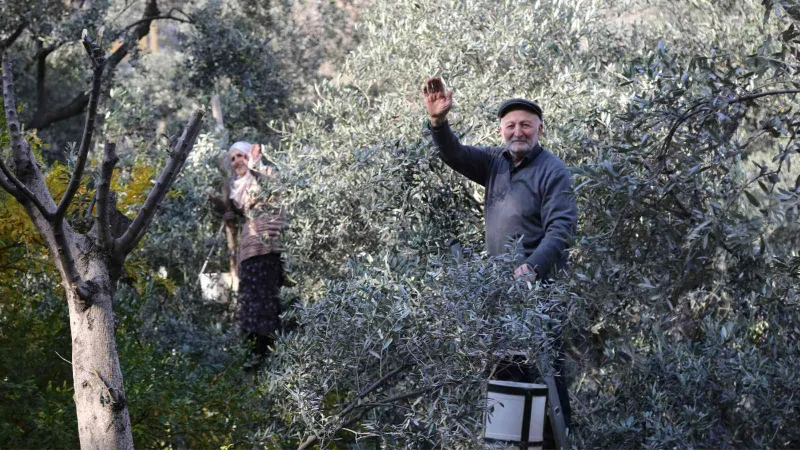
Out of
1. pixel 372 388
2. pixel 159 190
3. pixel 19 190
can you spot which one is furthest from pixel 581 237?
pixel 19 190

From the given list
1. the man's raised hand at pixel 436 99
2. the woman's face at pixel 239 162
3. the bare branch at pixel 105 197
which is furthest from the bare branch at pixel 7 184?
the woman's face at pixel 239 162

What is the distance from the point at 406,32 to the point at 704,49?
2262mm

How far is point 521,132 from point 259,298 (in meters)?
3.48

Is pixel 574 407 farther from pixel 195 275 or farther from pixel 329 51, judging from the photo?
pixel 329 51

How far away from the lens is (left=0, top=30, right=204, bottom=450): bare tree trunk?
3793mm

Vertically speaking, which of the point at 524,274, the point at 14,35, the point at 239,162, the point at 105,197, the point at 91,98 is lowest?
the point at 524,274

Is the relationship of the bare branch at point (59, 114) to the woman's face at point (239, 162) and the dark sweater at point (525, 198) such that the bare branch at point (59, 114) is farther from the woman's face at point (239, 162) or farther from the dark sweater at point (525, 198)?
the dark sweater at point (525, 198)

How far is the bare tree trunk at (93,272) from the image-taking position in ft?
12.4

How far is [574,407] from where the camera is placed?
5559 mm

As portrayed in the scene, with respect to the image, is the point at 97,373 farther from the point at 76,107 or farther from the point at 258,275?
the point at 76,107

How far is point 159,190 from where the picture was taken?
388 centimetres

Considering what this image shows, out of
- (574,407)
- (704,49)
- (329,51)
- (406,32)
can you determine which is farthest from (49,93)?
(574,407)

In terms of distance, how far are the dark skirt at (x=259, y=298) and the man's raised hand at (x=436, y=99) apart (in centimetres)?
324

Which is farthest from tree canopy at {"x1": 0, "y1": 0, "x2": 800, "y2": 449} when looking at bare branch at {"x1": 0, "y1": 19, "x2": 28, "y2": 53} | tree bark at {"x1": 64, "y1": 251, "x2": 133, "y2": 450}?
bare branch at {"x1": 0, "y1": 19, "x2": 28, "y2": 53}
